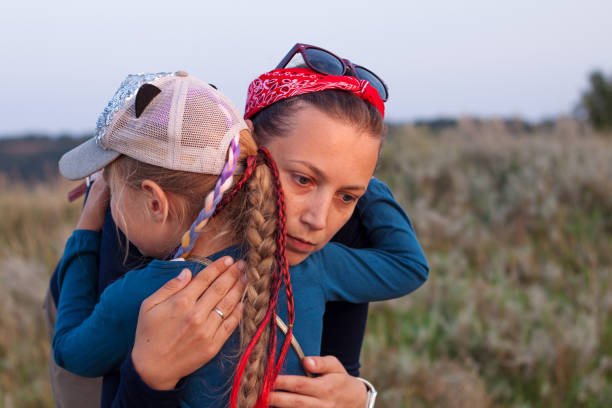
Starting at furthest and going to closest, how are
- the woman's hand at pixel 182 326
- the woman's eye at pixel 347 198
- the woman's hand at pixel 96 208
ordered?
the woman's hand at pixel 96 208
the woman's eye at pixel 347 198
the woman's hand at pixel 182 326

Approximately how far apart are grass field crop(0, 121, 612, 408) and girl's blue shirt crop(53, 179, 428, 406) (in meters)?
2.29

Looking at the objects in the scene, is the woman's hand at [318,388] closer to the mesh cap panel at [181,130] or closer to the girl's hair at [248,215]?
the girl's hair at [248,215]

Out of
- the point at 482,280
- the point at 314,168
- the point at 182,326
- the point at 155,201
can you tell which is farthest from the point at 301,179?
the point at 482,280

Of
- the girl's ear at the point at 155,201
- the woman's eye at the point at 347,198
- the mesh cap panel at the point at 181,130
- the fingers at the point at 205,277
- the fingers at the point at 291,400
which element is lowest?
the fingers at the point at 291,400

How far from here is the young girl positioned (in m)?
1.44

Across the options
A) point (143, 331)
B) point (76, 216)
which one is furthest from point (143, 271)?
point (76, 216)

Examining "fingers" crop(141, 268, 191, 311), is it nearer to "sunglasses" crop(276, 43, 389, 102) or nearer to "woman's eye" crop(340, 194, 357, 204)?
"woman's eye" crop(340, 194, 357, 204)

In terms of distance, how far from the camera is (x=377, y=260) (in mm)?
1764

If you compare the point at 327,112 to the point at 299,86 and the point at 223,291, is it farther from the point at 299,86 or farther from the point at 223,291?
the point at 223,291

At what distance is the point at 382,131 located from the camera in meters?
1.70

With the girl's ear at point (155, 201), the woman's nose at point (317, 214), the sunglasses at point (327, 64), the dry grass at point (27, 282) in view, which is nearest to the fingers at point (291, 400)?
the woman's nose at point (317, 214)

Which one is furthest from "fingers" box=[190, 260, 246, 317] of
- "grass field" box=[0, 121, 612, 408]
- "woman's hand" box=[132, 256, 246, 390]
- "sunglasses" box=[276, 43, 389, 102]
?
"grass field" box=[0, 121, 612, 408]

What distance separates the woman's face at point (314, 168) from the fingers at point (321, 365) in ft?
0.96

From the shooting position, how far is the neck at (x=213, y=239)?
1528 millimetres
